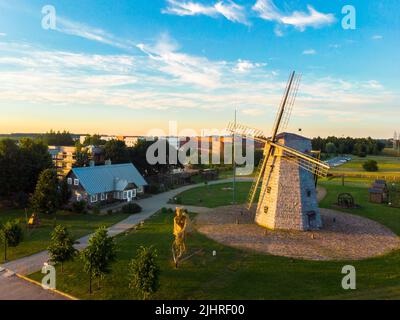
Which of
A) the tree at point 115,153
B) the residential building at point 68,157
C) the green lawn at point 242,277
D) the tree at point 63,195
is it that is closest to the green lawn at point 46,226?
the tree at point 63,195

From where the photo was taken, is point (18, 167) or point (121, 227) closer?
point (121, 227)

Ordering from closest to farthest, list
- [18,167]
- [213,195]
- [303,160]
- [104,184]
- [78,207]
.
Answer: [303,160] < [78,207] < [18,167] < [104,184] < [213,195]

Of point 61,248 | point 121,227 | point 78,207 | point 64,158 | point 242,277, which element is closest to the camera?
point 242,277

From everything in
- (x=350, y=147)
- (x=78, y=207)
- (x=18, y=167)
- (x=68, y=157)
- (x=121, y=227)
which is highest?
(x=350, y=147)

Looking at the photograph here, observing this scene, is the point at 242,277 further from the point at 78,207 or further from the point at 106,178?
the point at 106,178

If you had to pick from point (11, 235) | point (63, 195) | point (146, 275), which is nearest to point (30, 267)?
point (11, 235)

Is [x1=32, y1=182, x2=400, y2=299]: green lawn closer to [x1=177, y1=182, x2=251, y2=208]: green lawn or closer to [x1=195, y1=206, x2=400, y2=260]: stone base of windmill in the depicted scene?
[x1=195, y1=206, x2=400, y2=260]: stone base of windmill

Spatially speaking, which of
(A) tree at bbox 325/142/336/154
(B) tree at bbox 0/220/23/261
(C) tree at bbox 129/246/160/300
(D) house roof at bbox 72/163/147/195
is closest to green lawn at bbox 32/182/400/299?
(C) tree at bbox 129/246/160/300

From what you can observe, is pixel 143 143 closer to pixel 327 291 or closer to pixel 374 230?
pixel 374 230
